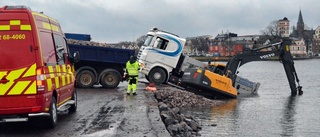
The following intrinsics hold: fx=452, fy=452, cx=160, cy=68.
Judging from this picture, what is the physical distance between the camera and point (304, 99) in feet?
81.4

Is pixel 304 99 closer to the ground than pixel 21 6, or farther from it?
closer to the ground

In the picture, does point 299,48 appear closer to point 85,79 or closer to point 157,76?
point 157,76

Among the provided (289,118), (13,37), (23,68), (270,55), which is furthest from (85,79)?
(23,68)

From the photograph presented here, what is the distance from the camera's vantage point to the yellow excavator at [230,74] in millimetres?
22266

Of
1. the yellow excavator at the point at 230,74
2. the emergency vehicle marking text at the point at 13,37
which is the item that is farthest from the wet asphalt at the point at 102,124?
the yellow excavator at the point at 230,74

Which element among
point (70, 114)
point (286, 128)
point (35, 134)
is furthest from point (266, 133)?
point (35, 134)

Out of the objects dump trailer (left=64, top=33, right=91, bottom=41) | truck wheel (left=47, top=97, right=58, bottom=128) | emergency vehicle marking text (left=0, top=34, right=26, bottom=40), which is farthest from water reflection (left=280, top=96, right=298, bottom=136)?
dump trailer (left=64, top=33, right=91, bottom=41)

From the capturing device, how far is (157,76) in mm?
24438

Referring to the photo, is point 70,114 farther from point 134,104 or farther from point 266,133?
point 266,133

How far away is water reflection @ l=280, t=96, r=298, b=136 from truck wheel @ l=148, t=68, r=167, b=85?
6582 mm

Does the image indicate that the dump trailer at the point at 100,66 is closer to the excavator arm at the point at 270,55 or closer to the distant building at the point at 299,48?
the excavator arm at the point at 270,55

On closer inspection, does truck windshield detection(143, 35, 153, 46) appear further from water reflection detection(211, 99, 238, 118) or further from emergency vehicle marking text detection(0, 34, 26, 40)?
emergency vehicle marking text detection(0, 34, 26, 40)

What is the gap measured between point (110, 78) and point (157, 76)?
3.82 meters

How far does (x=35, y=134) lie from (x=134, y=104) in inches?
215
